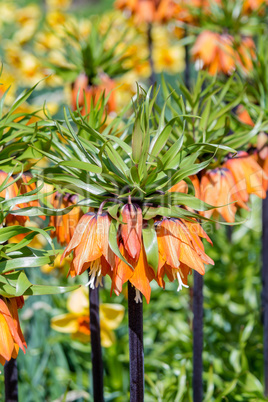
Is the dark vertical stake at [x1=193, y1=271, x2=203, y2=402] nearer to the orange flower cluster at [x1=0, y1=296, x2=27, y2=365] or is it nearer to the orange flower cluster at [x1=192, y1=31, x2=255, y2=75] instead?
the orange flower cluster at [x1=0, y1=296, x2=27, y2=365]

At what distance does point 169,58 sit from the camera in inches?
204

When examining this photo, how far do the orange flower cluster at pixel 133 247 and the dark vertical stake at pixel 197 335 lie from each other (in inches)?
16.0

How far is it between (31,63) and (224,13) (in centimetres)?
228

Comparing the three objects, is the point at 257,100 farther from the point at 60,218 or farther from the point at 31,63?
the point at 31,63

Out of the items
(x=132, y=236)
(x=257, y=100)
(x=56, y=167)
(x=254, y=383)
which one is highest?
(x=257, y=100)

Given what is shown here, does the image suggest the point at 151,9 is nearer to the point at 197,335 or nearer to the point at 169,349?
the point at 169,349

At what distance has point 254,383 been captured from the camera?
195cm

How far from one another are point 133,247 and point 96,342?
0.50 m

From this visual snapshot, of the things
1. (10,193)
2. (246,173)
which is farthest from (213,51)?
(10,193)

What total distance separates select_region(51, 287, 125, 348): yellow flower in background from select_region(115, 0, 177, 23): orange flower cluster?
2348 mm

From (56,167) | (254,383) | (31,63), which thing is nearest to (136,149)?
(56,167)

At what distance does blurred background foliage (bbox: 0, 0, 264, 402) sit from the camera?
1906mm

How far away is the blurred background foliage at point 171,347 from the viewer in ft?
6.25

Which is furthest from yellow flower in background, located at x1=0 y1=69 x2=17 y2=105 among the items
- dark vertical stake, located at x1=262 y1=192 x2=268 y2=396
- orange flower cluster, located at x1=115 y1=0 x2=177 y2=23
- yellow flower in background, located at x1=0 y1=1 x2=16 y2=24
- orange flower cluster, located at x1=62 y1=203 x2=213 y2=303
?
orange flower cluster, located at x1=62 y1=203 x2=213 y2=303
